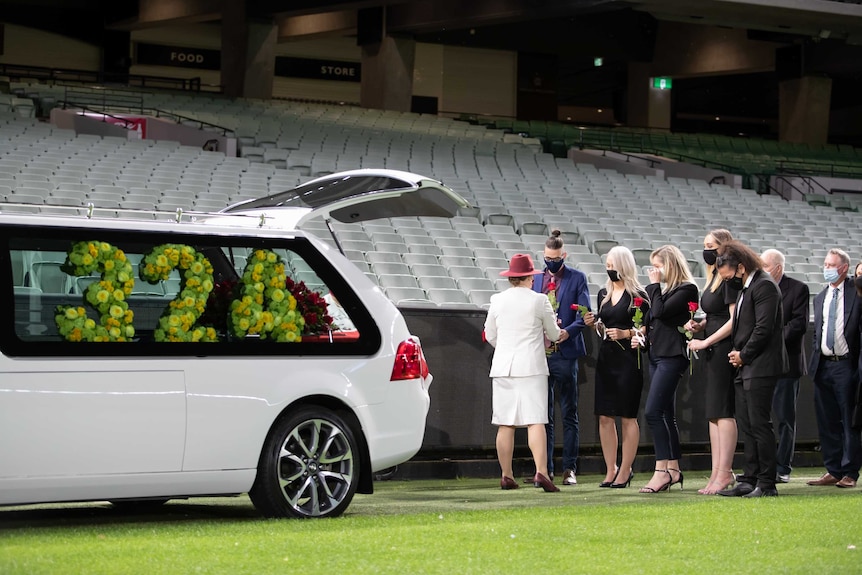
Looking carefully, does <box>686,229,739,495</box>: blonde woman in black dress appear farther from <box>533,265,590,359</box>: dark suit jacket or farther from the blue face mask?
the blue face mask

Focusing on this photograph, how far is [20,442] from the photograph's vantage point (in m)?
6.46

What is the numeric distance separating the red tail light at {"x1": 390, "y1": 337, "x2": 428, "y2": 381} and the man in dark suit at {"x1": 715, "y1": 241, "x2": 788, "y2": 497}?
257cm

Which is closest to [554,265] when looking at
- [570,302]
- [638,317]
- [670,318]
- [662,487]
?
[570,302]

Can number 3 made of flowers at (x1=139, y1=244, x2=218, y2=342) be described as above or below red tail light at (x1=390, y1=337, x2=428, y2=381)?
above

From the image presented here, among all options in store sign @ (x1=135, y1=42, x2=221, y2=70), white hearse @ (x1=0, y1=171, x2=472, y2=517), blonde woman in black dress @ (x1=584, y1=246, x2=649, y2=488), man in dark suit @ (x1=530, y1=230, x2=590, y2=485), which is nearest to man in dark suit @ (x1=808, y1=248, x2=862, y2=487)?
blonde woman in black dress @ (x1=584, y1=246, x2=649, y2=488)

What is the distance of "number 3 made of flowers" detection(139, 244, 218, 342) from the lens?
7008mm

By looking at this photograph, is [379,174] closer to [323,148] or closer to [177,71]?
[323,148]

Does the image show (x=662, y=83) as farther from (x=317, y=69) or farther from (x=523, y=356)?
(x=523, y=356)

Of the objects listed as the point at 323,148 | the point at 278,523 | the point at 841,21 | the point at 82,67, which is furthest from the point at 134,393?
the point at 82,67

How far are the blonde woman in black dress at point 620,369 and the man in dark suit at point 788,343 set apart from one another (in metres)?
1.07

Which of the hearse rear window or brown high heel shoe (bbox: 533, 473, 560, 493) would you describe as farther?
brown high heel shoe (bbox: 533, 473, 560, 493)

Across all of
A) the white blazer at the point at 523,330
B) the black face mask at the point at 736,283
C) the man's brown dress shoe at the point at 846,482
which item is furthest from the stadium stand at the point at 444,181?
the man's brown dress shoe at the point at 846,482

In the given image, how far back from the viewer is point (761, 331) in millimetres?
8953

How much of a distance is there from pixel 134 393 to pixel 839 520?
4.09 meters
